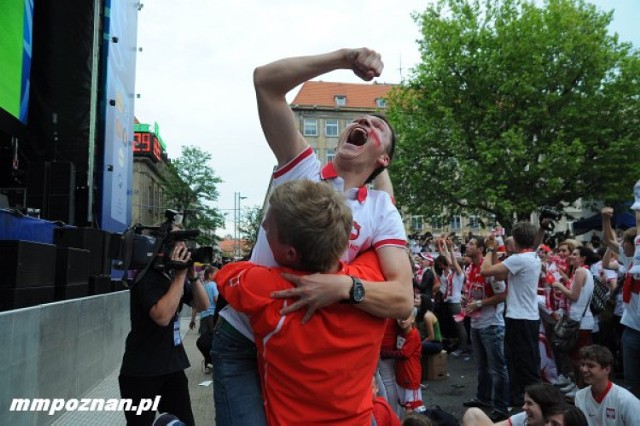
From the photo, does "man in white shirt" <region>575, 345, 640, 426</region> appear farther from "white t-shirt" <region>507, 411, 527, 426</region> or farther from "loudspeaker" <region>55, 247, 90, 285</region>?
"loudspeaker" <region>55, 247, 90, 285</region>

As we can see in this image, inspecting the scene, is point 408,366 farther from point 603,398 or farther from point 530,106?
point 530,106

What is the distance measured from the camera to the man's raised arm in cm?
185

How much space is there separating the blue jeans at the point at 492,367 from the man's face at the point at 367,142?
458 cm

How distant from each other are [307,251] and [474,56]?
24268mm

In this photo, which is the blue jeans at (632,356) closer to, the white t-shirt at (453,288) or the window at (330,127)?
the white t-shirt at (453,288)

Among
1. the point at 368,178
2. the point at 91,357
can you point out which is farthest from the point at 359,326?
the point at 91,357

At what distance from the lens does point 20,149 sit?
10914mm

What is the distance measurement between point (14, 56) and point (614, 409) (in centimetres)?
873

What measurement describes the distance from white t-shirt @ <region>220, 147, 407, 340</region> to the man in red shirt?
21 cm

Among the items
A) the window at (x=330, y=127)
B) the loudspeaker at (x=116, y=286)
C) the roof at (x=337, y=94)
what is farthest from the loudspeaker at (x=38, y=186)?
the window at (x=330, y=127)

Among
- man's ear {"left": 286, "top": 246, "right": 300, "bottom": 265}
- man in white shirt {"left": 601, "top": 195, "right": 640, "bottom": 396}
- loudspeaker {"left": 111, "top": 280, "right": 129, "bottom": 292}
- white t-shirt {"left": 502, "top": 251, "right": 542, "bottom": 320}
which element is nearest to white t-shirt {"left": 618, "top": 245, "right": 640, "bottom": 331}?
man in white shirt {"left": 601, "top": 195, "right": 640, "bottom": 396}

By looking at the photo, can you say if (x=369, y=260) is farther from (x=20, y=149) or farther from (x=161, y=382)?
(x=20, y=149)

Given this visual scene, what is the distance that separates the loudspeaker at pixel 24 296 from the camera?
4.72 m

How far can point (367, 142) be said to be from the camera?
2.12 m
